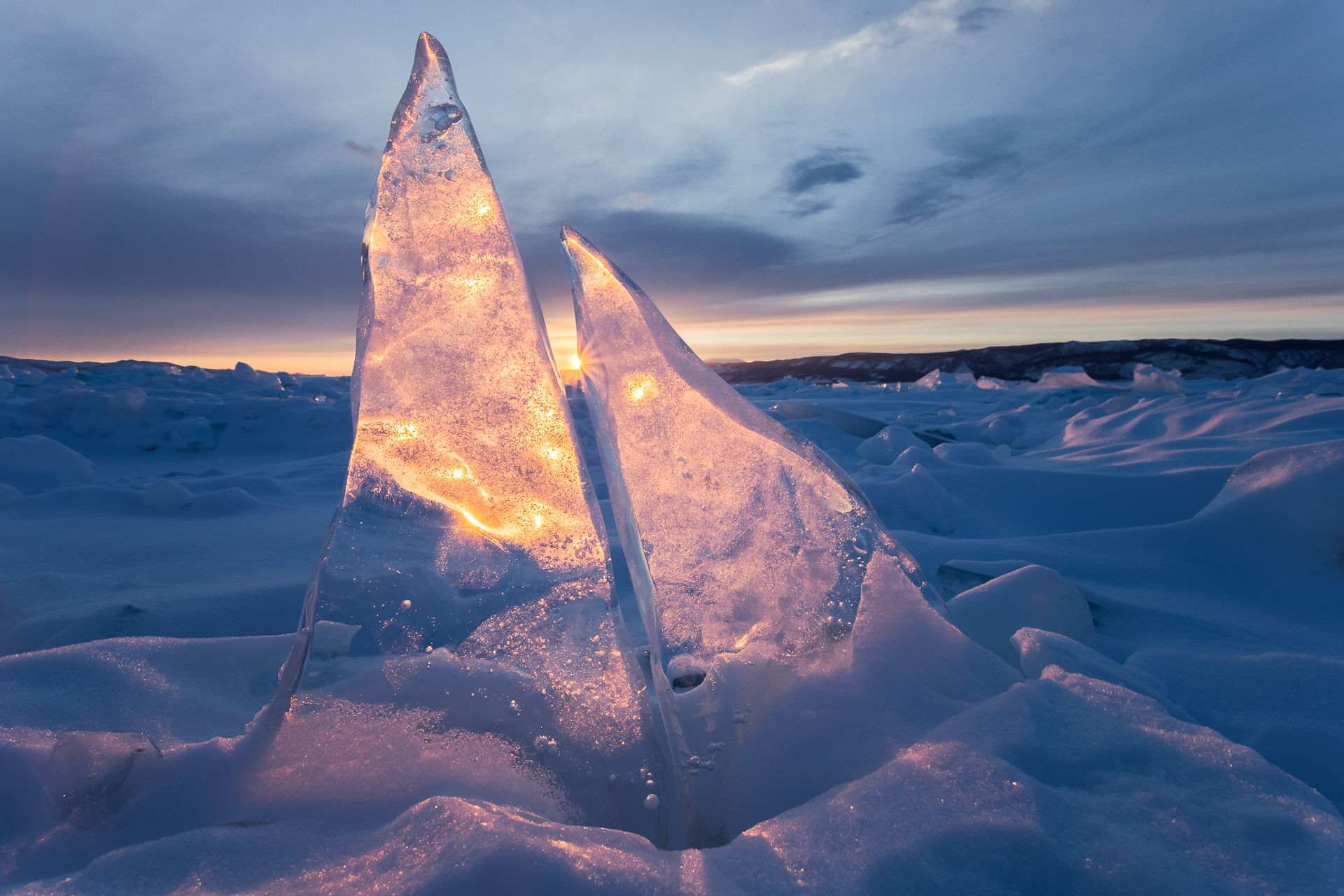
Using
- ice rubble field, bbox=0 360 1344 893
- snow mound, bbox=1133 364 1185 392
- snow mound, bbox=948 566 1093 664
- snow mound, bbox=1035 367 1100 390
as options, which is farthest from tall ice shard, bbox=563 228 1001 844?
snow mound, bbox=1035 367 1100 390

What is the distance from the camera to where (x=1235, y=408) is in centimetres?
425

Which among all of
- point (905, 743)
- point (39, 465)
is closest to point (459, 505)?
point (905, 743)

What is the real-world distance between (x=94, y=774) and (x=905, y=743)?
104 cm

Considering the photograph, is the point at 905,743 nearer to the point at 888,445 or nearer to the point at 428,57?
the point at 428,57

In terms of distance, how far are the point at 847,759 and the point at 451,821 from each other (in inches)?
21.0

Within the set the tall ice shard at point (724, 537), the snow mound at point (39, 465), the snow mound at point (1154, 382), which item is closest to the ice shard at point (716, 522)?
the tall ice shard at point (724, 537)

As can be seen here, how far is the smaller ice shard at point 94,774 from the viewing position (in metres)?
0.81

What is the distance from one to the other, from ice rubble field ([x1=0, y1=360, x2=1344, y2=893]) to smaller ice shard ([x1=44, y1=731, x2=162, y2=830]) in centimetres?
2

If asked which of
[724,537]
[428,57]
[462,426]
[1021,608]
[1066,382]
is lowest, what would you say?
[1021,608]

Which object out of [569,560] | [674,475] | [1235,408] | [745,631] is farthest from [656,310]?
Result: [1235,408]

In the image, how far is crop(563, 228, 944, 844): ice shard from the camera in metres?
1.13

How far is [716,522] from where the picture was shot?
1205 mm

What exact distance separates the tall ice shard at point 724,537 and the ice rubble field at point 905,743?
110 mm

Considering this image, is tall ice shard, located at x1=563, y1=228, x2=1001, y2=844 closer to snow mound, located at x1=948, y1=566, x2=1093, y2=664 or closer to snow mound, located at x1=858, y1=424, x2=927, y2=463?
snow mound, located at x1=948, y1=566, x2=1093, y2=664
